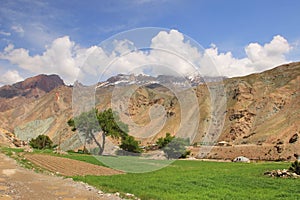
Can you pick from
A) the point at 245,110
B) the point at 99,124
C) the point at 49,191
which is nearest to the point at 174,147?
the point at 49,191

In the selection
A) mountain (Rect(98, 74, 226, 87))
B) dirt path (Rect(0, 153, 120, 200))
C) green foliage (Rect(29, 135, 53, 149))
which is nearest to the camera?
dirt path (Rect(0, 153, 120, 200))

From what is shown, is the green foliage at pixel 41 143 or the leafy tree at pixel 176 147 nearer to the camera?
the leafy tree at pixel 176 147

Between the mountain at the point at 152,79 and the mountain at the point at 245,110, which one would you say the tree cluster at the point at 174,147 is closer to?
the mountain at the point at 245,110

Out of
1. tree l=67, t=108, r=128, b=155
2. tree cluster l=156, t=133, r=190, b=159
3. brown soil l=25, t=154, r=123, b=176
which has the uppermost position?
tree l=67, t=108, r=128, b=155

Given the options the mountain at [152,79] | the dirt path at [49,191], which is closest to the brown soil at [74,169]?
the dirt path at [49,191]

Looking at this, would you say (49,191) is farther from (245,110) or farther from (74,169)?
(245,110)

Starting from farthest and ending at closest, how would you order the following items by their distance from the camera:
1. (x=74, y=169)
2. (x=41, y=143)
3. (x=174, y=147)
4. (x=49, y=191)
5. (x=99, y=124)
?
(x=41, y=143) → (x=99, y=124) → (x=174, y=147) → (x=74, y=169) → (x=49, y=191)

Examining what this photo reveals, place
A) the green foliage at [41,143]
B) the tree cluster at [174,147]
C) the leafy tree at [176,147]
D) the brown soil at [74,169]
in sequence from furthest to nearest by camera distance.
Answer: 1. the green foliage at [41,143]
2. the brown soil at [74,169]
3. the tree cluster at [174,147]
4. the leafy tree at [176,147]

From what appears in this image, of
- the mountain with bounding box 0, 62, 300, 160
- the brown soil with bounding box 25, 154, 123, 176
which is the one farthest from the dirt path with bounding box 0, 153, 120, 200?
the brown soil with bounding box 25, 154, 123, 176

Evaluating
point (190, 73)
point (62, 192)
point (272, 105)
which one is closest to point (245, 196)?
point (190, 73)

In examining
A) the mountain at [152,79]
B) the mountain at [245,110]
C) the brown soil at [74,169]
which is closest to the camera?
the mountain at [152,79]

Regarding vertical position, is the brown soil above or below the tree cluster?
below

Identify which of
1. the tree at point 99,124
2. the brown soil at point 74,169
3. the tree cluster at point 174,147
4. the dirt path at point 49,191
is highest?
the tree at point 99,124

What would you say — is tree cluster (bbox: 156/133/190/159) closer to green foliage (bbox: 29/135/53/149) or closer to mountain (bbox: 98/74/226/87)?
mountain (bbox: 98/74/226/87)
